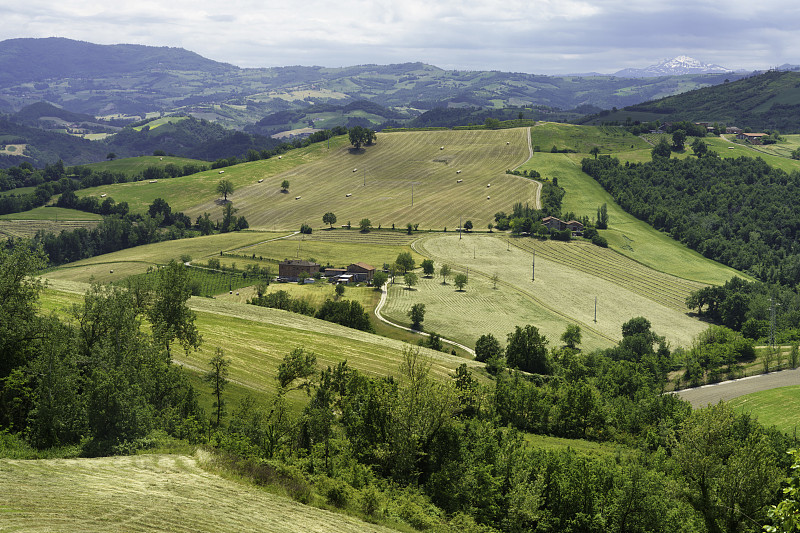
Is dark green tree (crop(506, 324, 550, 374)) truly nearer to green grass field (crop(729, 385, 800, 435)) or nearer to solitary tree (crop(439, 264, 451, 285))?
green grass field (crop(729, 385, 800, 435))

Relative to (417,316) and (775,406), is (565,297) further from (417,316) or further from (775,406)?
(775,406)

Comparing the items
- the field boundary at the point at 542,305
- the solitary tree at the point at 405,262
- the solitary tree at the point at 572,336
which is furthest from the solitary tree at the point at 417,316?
the solitary tree at the point at 405,262

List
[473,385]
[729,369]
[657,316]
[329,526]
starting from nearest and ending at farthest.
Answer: [329,526] < [473,385] < [729,369] < [657,316]

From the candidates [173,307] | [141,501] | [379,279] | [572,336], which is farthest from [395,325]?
[141,501]

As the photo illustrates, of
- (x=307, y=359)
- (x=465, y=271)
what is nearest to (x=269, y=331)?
(x=307, y=359)

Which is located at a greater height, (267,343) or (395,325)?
(267,343)

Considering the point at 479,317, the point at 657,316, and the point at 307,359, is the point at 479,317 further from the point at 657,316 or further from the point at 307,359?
the point at 307,359
